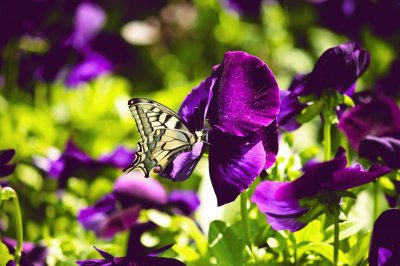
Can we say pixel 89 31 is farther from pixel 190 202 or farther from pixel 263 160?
pixel 263 160

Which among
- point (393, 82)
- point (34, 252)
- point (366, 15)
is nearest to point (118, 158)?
point (34, 252)

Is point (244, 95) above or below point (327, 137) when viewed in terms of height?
above

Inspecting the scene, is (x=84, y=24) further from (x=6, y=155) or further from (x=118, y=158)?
(x=6, y=155)

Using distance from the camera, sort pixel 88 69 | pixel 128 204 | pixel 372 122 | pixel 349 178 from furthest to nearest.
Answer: pixel 88 69
pixel 128 204
pixel 372 122
pixel 349 178

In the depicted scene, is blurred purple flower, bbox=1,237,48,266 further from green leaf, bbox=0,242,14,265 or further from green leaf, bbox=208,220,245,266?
green leaf, bbox=208,220,245,266

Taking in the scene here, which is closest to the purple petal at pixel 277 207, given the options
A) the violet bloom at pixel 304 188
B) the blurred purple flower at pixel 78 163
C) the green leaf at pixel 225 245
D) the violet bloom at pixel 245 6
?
the violet bloom at pixel 304 188

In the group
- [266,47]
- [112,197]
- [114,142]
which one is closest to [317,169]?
[112,197]

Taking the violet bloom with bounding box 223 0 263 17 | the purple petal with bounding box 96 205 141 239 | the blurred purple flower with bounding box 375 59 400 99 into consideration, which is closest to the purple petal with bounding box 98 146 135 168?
the purple petal with bounding box 96 205 141 239
